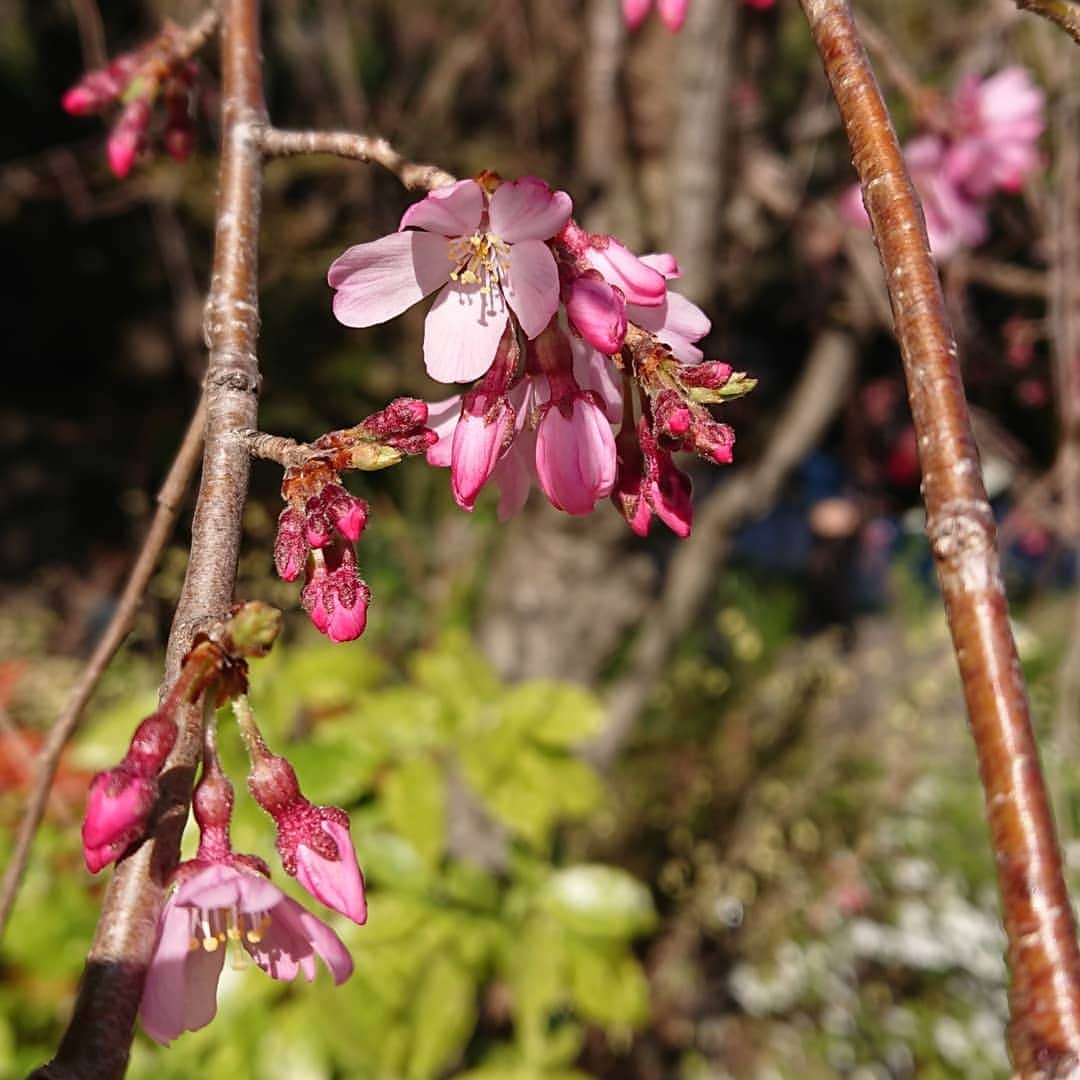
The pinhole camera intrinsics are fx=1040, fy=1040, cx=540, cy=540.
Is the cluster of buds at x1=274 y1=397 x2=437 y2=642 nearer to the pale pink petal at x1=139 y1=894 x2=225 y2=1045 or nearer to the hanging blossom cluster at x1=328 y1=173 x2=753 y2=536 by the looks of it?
the hanging blossom cluster at x1=328 y1=173 x2=753 y2=536

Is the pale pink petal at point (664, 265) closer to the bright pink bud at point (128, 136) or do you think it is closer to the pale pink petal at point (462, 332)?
the pale pink petal at point (462, 332)

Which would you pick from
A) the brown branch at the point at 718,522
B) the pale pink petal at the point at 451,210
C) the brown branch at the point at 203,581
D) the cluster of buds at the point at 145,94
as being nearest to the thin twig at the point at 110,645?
the brown branch at the point at 203,581

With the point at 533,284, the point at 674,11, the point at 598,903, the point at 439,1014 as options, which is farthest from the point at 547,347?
the point at 598,903

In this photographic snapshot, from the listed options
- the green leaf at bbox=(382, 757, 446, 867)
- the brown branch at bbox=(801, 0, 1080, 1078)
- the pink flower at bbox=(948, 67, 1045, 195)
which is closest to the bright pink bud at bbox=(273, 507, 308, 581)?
the brown branch at bbox=(801, 0, 1080, 1078)

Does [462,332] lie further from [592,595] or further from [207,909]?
[592,595]

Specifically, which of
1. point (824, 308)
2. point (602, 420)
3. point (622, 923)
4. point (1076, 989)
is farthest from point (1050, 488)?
point (1076, 989)

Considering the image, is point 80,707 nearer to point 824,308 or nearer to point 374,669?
point 374,669
